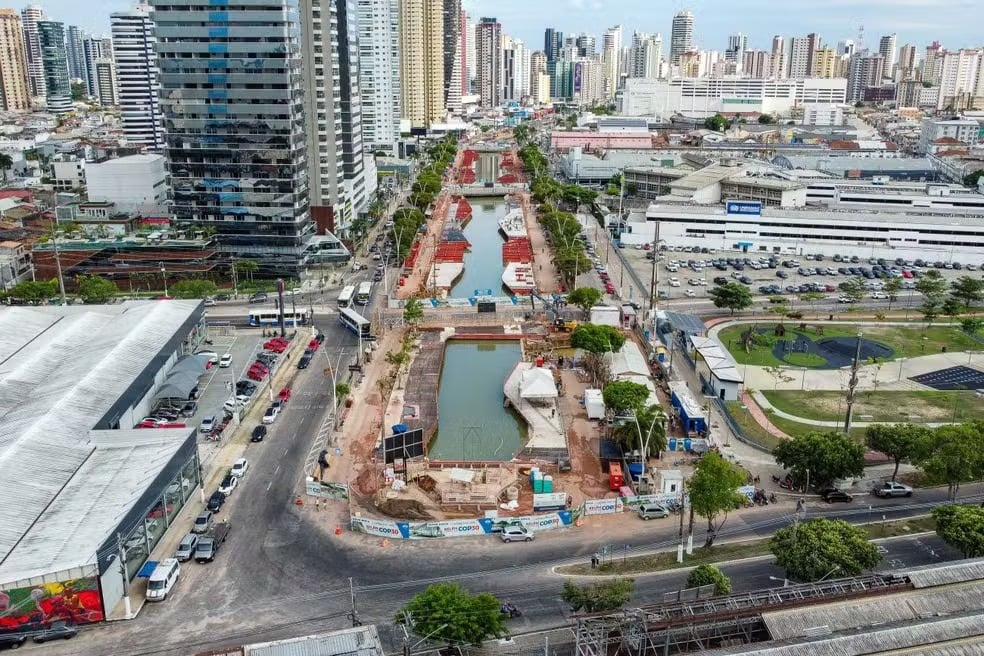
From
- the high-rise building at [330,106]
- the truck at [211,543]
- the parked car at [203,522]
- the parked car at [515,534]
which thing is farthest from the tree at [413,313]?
the parked car at [515,534]

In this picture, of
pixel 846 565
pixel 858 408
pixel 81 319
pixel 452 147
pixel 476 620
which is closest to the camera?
pixel 476 620

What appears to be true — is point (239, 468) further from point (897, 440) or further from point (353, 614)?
point (897, 440)

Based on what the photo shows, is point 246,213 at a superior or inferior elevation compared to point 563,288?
superior

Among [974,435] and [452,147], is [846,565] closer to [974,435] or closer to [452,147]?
[974,435]

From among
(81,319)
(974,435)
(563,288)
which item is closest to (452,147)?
(563,288)

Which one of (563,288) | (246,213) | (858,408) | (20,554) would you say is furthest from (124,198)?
(858,408)

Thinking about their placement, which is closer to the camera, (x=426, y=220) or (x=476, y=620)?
(x=476, y=620)

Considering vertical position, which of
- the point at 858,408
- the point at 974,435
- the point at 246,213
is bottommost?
the point at 858,408

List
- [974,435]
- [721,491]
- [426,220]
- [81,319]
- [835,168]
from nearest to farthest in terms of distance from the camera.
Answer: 1. [721,491]
2. [974,435]
3. [81,319]
4. [426,220]
5. [835,168]

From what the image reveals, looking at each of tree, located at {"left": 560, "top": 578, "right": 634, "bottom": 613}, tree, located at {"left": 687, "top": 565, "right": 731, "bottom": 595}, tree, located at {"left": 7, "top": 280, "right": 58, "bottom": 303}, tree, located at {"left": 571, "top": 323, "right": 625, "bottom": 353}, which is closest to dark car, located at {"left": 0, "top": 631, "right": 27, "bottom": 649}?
tree, located at {"left": 560, "top": 578, "right": 634, "bottom": 613}
